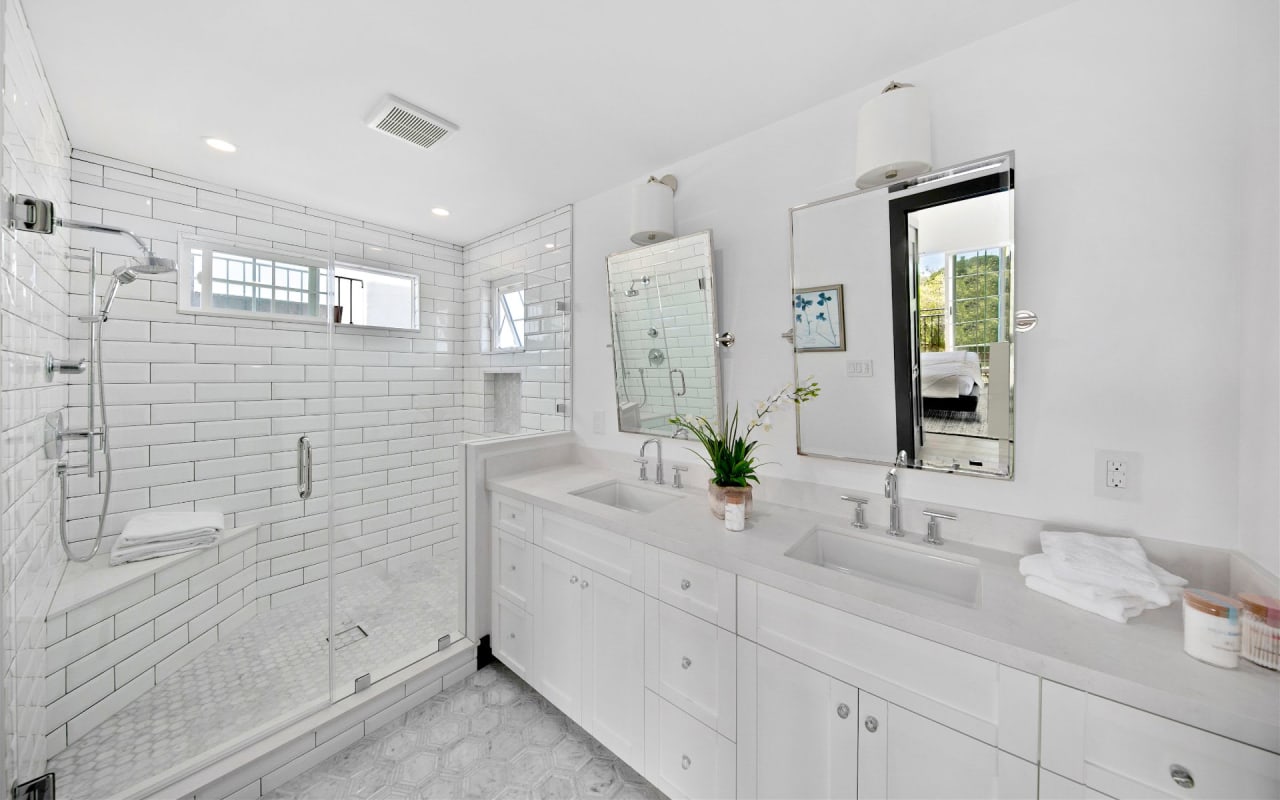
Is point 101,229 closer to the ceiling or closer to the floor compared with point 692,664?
closer to the ceiling

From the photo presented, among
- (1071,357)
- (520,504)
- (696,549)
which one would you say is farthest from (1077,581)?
(520,504)

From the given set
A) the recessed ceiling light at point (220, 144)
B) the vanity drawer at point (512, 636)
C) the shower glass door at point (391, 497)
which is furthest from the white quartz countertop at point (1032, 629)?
the recessed ceiling light at point (220, 144)

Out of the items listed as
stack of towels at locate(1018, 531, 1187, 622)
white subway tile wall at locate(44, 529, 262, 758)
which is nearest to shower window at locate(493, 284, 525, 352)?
white subway tile wall at locate(44, 529, 262, 758)

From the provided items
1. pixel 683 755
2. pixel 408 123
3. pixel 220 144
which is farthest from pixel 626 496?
pixel 220 144

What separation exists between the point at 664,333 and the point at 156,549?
2.17 meters

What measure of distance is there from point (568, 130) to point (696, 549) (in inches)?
68.7

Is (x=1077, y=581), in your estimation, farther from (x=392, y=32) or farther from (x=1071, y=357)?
(x=392, y=32)

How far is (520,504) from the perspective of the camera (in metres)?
1.98

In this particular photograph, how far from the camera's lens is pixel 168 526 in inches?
63.6

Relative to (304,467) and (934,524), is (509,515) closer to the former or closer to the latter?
(304,467)

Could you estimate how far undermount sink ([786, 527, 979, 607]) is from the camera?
1267mm

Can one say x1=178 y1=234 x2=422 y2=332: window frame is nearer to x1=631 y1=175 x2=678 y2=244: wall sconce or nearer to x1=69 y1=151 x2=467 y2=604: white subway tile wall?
x1=69 y1=151 x2=467 y2=604: white subway tile wall

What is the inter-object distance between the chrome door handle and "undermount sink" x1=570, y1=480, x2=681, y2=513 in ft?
3.86

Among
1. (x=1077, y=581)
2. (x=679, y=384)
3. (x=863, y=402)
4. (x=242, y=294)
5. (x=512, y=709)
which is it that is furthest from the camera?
(x=679, y=384)
